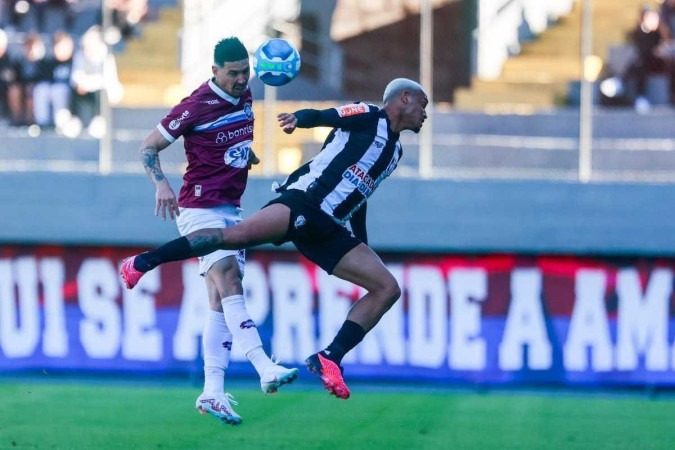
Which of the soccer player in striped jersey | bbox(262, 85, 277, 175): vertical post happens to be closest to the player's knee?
the soccer player in striped jersey

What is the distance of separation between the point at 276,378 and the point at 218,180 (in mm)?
1513

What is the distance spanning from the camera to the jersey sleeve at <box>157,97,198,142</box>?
9125mm

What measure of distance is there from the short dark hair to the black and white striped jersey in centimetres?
77

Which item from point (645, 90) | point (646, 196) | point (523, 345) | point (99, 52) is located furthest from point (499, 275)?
point (99, 52)

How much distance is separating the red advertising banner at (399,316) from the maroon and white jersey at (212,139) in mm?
3949

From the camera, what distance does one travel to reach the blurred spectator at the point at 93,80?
45.8ft

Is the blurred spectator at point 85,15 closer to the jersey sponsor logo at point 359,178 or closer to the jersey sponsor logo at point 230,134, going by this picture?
the jersey sponsor logo at point 230,134

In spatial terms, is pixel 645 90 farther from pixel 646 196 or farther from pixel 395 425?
pixel 395 425

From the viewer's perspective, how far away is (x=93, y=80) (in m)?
14.3

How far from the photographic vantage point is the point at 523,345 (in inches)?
520

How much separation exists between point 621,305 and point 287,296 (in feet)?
10.3

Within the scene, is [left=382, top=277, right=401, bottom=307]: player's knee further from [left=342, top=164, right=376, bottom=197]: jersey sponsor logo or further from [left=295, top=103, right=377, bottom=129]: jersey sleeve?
[left=295, top=103, right=377, bottom=129]: jersey sleeve

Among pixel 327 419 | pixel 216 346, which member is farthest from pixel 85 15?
pixel 216 346

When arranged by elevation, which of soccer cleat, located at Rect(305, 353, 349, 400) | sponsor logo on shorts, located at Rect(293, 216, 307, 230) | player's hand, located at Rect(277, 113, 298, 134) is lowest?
soccer cleat, located at Rect(305, 353, 349, 400)
